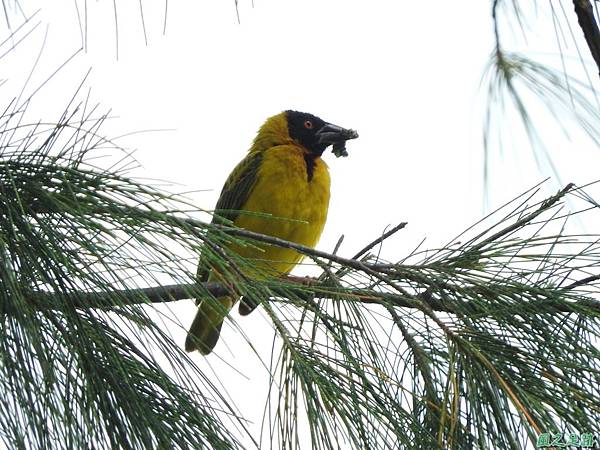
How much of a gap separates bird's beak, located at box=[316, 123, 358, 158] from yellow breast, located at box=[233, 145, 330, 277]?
54cm

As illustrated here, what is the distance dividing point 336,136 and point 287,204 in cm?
91

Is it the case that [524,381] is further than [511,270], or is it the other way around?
[511,270]

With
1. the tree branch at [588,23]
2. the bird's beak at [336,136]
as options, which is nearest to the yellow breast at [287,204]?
the bird's beak at [336,136]

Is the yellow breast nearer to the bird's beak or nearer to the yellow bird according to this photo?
the yellow bird

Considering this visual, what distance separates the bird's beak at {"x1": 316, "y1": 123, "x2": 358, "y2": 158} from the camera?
6.00 m

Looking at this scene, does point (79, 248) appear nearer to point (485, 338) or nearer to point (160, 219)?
point (160, 219)

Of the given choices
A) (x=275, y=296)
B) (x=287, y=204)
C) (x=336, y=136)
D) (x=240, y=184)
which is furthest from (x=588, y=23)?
(x=336, y=136)

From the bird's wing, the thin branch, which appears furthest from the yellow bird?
the thin branch

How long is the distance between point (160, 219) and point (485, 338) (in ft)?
2.50

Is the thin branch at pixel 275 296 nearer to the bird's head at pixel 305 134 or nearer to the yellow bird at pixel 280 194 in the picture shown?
the yellow bird at pixel 280 194

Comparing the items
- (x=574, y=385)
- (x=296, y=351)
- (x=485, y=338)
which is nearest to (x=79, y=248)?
(x=296, y=351)

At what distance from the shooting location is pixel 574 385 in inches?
80.3

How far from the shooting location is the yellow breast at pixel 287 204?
5.25 metres

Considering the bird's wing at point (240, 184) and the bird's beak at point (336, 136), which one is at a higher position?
the bird's beak at point (336, 136)
